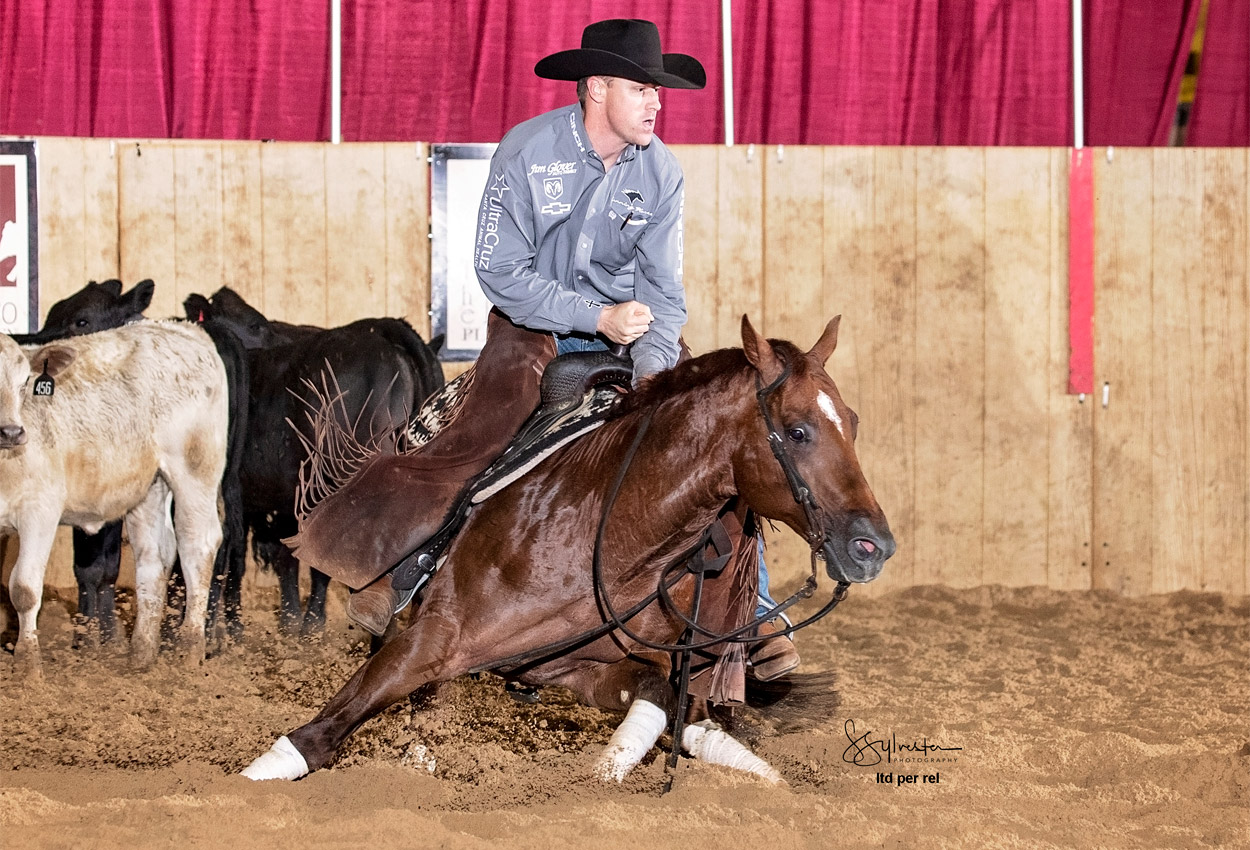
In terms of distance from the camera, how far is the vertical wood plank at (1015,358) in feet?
25.8

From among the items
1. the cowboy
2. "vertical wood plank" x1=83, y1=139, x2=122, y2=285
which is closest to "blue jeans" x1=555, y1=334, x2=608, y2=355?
the cowboy

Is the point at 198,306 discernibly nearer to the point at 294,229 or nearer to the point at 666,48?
the point at 294,229

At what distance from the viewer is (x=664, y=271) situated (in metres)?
3.87

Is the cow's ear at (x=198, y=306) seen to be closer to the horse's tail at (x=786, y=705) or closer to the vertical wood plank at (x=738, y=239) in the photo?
the vertical wood plank at (x=738, y=239)

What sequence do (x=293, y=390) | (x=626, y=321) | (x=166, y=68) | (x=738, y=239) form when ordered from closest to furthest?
(x=626, y=321), (x=293, y=390), (x=738, y=239), (x=166, y=68)

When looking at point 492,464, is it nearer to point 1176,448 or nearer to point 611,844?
point 611,844

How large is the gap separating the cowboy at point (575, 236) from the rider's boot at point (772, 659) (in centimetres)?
2

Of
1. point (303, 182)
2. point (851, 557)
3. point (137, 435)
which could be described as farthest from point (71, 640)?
point (851, 557)

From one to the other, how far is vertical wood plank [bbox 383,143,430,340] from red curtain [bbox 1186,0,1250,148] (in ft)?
16.8

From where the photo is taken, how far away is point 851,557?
297 cm

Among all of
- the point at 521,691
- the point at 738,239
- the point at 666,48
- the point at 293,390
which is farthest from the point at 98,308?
the point at 521,691

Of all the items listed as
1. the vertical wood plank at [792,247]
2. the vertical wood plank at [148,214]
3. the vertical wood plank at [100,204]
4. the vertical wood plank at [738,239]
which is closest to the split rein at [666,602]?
the vertical wood plank at [738,239]

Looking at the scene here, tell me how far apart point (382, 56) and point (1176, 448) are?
5.48 metres

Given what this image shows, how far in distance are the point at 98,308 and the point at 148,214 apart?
892 millimetres
